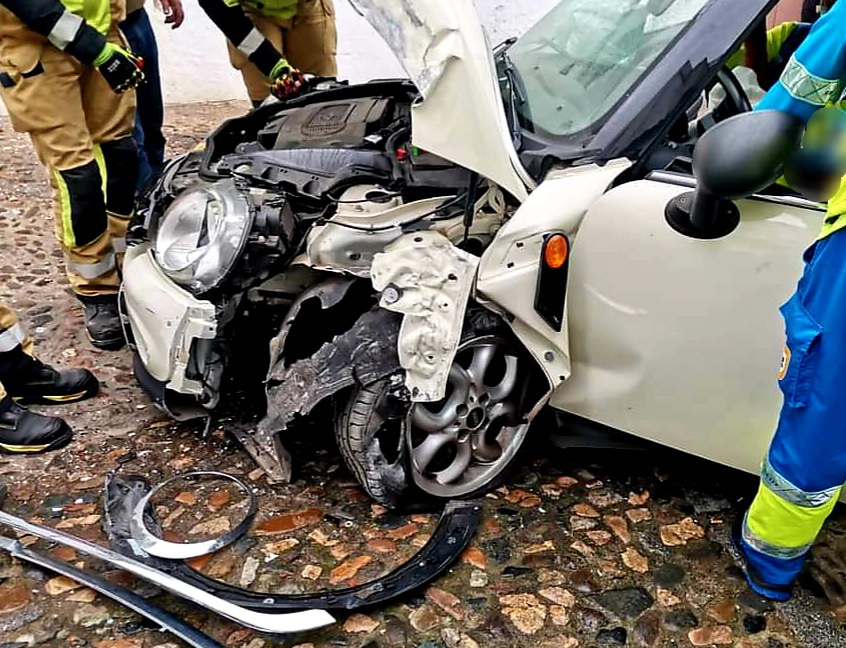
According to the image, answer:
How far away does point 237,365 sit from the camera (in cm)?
279

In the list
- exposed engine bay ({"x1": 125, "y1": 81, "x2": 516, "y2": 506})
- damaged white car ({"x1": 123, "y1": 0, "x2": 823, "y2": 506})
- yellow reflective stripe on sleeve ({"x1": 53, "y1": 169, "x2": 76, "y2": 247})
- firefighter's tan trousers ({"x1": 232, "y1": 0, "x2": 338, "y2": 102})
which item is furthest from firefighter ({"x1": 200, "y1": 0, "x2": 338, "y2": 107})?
damaged white car ({"x1": 123, "y1": 0, "x2": 823, "y2": 506})

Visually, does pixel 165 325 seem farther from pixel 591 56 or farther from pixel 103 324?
pixel 591 56

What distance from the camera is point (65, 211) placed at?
134 inches

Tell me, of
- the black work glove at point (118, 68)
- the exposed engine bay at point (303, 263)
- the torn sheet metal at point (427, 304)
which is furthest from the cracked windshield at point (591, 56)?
the black work glove at point (118, 68)

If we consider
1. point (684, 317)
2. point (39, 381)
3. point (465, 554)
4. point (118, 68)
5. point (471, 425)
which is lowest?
point (465, 554)

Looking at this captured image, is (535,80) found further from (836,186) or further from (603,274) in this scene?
(836,186)

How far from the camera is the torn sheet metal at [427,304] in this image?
7.56 feet

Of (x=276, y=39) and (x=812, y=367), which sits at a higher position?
(x=276, y=39)

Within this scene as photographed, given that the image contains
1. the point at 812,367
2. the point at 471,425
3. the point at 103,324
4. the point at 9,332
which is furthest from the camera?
Result: the point at 103,324

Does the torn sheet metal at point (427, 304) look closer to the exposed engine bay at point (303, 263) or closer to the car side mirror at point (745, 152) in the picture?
the exposed engine bay at point (303, 263)

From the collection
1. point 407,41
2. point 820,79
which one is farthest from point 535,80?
point 820,79

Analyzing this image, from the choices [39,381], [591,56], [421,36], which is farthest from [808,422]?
[39,381]

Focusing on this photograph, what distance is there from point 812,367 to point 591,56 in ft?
3.86

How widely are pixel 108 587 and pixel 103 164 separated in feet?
6.50
